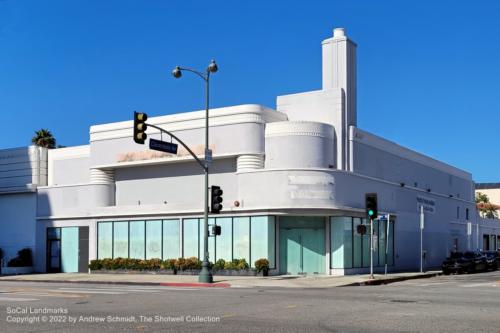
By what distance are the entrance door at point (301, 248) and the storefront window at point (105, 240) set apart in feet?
40.3

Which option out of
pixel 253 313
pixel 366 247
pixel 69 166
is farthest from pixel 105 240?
pixel 253 313

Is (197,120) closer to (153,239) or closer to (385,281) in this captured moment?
(153,239)

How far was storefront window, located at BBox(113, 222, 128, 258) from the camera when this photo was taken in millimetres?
42344

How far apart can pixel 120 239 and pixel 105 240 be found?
134cm

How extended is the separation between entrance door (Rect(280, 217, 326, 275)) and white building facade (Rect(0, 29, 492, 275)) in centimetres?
6

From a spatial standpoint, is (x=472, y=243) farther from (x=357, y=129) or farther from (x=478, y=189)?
(x=478, y=189)

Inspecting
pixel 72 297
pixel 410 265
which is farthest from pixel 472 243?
pixel 72 297

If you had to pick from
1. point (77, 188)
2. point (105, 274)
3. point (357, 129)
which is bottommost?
point (105, 274)

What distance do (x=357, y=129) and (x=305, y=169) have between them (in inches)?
237

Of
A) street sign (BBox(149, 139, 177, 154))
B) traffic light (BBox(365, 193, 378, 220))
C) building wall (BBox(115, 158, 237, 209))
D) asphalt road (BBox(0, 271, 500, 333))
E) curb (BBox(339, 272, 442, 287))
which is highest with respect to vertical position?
street sign (BBox(149, 139, 177, 154))

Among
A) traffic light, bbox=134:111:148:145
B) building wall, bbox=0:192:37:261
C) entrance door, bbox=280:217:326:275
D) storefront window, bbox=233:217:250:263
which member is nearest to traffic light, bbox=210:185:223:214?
traffic light, bbox=134:111:148:145

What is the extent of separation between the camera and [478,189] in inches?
5039

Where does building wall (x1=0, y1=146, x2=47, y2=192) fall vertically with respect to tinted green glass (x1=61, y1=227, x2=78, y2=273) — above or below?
above

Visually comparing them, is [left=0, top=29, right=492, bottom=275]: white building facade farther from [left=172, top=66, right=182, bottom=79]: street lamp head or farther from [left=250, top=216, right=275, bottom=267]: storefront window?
[left=172, top=66, right=182, bottom=79]: street lamp head
